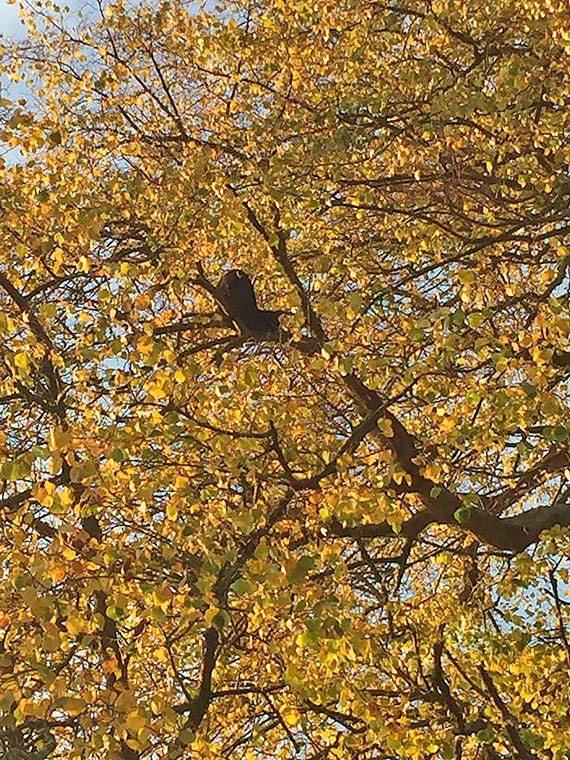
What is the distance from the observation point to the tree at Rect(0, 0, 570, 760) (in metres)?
4.79

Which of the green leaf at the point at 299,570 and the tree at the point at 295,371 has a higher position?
the tree at the point at 295,371

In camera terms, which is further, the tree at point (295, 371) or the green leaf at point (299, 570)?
the tree at point (295, 371)

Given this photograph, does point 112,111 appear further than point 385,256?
No

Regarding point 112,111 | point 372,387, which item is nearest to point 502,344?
point 372,387

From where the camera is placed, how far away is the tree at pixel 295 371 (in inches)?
189

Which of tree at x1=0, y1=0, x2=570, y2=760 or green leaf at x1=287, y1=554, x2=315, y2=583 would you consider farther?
tree at x1=0, y1=0, x2=570, y2=760

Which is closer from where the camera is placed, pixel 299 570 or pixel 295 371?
pixel 299 570

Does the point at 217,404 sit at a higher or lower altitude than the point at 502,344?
higher

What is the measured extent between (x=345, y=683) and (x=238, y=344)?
2794 millimetres

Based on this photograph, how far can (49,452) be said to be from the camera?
13.0 feet

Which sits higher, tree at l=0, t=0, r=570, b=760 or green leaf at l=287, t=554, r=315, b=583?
tree at l=0, t=0, r=570, b=760

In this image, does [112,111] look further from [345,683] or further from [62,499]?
[345,683]

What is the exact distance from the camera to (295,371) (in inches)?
255

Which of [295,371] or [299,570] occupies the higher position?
[295,371]
